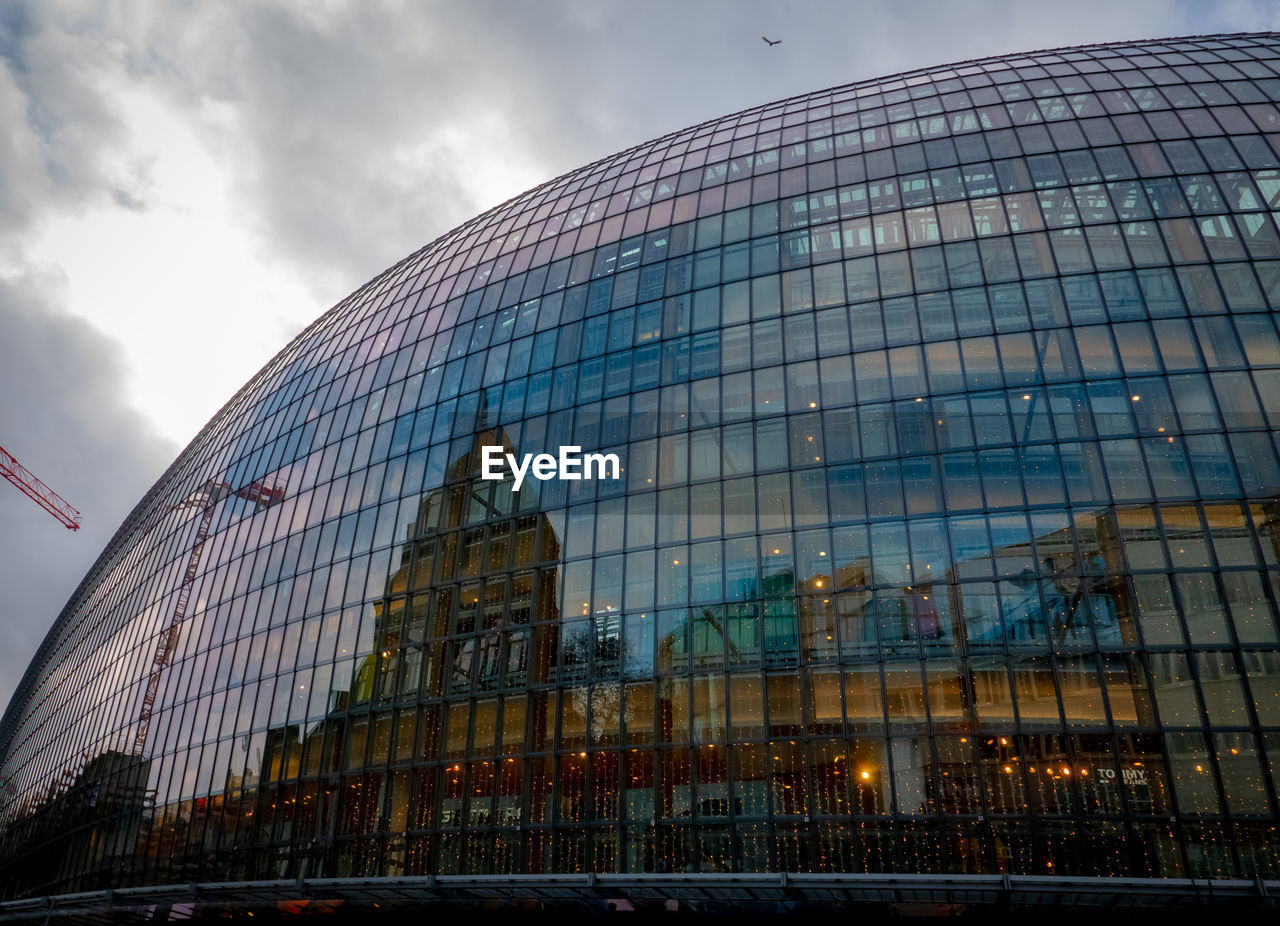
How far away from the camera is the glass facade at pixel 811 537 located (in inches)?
1060

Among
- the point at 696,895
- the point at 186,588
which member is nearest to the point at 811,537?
the point at 696,895

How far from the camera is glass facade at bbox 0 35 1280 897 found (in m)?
26.9

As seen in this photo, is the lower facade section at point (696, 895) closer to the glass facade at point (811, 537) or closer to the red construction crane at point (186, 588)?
the glass facade at point (811, 537)

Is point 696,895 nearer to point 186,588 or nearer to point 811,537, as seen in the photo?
point 811,537

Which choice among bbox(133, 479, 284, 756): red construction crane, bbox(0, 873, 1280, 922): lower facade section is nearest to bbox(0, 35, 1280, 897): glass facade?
bbox(133, 479, 284, 756): red construction crane

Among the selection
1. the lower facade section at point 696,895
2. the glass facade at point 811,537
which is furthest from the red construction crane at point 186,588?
the lower facade section at point 696,895

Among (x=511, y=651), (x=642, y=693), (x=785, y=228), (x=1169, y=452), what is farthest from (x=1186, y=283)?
(x=511, y=651)

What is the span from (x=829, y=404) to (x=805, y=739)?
12.6 meters

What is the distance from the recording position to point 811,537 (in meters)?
31.8
